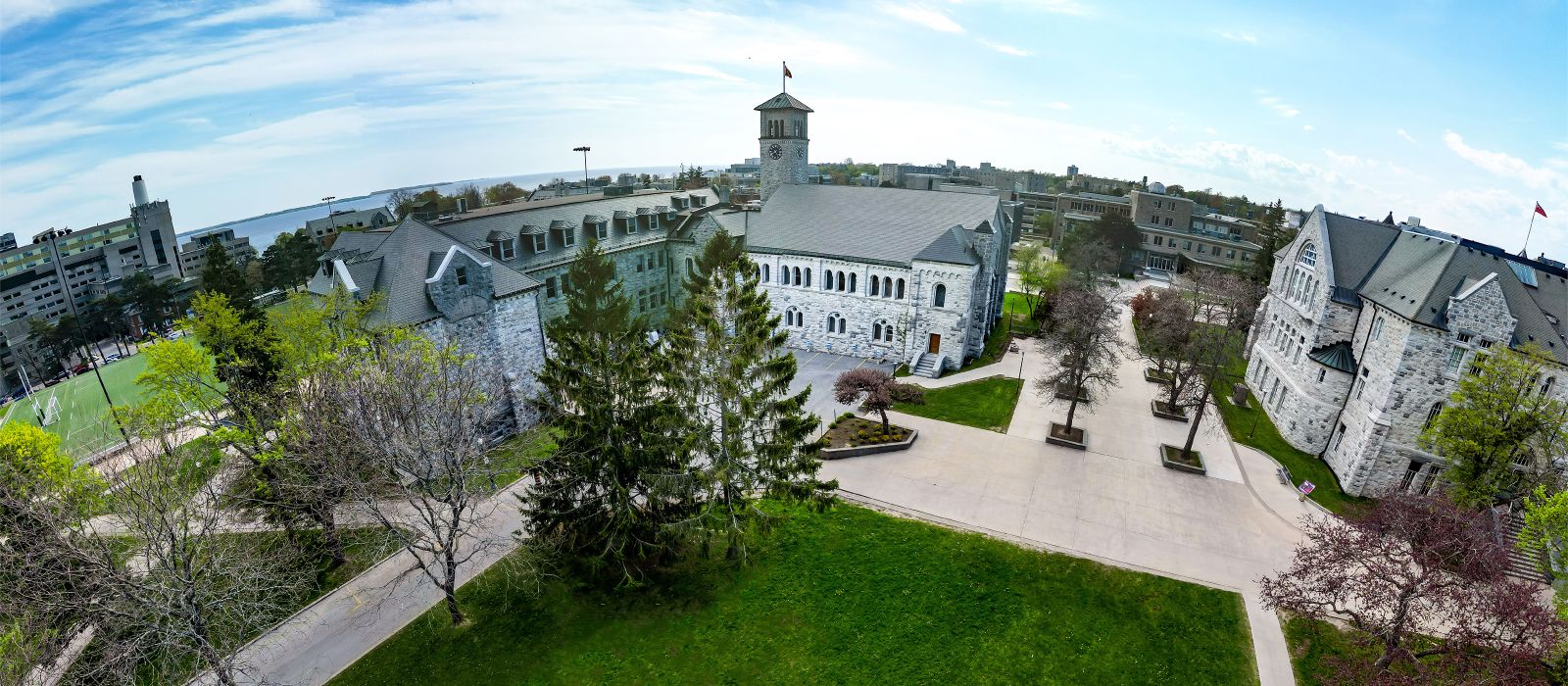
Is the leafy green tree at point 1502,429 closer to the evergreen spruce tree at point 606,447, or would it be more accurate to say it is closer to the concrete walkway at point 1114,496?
the concrete walkway at point 1114,496

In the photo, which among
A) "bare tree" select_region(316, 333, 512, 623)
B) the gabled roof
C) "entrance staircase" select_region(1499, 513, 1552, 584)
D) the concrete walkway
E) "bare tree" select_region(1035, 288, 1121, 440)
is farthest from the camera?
the gabled roof

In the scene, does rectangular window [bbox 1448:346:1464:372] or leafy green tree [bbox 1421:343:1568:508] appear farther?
rectangular window [bbox 1448:346:1464:372]

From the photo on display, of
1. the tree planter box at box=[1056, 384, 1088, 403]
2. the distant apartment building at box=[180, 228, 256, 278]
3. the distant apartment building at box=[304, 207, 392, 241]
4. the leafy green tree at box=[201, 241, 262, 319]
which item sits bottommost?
the distant apartment building at box=[180, 228, 256, 278]

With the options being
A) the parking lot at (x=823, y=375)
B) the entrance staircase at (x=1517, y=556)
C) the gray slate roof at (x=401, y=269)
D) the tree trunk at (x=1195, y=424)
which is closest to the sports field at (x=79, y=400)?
the gray slate roof at (x=401, y=269)

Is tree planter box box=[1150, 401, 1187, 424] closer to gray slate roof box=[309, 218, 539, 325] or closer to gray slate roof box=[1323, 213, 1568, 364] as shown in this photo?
gray slate roof box=[1323, 213, 1568, 364]

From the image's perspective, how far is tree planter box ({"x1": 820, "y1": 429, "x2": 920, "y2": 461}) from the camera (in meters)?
32.4

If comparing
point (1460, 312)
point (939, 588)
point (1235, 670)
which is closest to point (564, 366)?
point (939, 588)

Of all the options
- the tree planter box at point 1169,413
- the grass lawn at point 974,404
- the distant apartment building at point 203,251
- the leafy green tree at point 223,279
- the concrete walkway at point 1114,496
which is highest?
the leafy green tree at point 223,279

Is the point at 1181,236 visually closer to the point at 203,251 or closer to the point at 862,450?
the point at 862,450

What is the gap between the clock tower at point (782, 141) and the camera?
5266 centimetres

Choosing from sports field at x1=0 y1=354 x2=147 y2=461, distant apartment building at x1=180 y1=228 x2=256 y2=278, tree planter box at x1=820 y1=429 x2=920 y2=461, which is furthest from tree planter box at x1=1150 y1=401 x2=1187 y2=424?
distant apartment building at x1=180 y1=228 x2=256 y2=278

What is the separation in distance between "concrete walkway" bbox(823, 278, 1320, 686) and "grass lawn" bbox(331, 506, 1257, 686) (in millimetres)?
1165

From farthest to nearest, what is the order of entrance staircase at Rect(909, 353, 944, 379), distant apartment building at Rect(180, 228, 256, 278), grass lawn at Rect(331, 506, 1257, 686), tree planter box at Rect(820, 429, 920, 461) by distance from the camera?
distant apartment building at Rect(180, 228, 256, 278) → entrance staircase at Rect(909, 353, 944, 379) → tree planter box at Rect(820, 429, 920, 461) → grass lawn at Rect(331, 506, 1257, 686)

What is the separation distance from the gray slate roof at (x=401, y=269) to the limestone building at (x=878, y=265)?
21.0 meters
